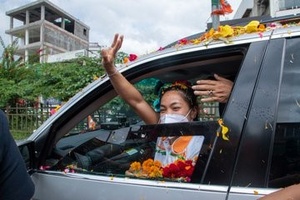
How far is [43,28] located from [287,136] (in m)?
54.1

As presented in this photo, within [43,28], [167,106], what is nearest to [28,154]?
[167,106]

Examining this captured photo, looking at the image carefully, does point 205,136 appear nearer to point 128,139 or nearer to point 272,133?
point 272,133

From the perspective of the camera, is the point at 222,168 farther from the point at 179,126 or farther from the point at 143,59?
the point at 143,59

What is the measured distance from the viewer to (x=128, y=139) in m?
1.77

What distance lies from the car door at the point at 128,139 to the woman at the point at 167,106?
0.20 ft

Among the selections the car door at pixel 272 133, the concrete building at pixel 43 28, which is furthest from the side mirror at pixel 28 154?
the concrete building at pixel 43 28

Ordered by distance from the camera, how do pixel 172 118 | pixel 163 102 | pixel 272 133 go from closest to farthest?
pixel 272 133, pixel 172 118, pixel 163 102

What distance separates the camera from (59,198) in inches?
67.8

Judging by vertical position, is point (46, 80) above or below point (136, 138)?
above

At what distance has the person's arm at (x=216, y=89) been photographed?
1.75 m

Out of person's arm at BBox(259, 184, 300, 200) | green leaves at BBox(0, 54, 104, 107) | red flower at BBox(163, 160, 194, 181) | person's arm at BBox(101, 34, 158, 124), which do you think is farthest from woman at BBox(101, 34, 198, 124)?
green leaves at BBox(0, 54, 104, 107)

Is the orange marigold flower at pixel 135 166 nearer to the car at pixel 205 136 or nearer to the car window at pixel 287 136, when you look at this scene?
the car at pixel 205 136

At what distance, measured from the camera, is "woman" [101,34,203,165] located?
5.63 ft

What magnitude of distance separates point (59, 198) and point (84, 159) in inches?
10.6
